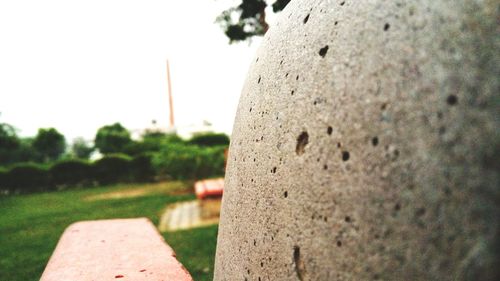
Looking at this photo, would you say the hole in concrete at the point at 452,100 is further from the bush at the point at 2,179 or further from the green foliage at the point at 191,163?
the bush at the point at 2,179

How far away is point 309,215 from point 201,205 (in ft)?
28.5

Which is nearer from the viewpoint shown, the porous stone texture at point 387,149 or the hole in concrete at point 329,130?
the porous stone texture at point 387,149

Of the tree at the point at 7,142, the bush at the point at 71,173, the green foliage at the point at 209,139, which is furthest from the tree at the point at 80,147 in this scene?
the bush at the point at 71,173

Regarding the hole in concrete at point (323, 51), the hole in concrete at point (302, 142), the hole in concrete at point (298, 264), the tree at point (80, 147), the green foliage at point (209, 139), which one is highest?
the hole in concrete at point (323, 51)

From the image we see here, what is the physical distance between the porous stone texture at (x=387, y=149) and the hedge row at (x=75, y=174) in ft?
57.8

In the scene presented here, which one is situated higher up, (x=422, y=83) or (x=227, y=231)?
(x=422, y=83)

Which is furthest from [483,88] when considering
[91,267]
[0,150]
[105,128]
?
[105,128]

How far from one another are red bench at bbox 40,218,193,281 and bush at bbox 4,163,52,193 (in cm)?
1609

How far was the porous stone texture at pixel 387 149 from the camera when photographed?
92 cm

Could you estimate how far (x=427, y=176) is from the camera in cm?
94

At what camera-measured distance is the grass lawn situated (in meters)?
5.32

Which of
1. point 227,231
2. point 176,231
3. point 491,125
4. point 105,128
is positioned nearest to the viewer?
point 491,125

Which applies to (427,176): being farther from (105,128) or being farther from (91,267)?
(105,128)

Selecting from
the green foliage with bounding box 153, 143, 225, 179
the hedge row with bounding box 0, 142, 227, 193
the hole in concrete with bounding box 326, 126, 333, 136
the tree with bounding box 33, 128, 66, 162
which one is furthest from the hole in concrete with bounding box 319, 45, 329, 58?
the tree with bounding box 33, 128, 66, 162
